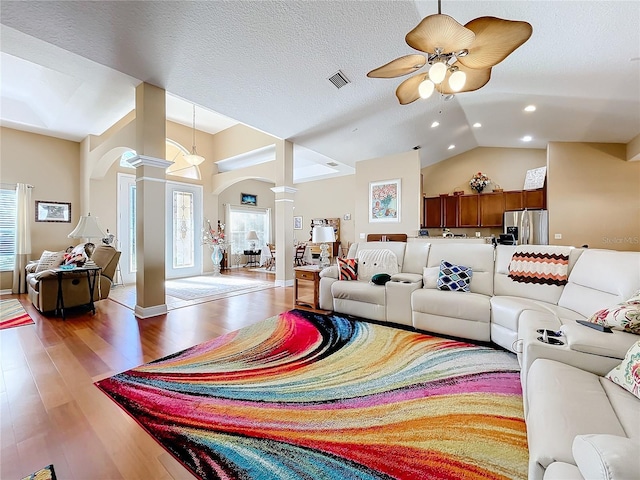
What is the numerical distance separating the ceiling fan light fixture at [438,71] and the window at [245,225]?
7.46 m

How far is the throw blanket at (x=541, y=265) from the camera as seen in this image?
2672 millimetres

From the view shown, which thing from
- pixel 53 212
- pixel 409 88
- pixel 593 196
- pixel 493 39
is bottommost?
pixel 53 212

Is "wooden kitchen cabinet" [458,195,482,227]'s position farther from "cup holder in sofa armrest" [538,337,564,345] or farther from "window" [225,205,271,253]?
"window" [225,205,271,253]

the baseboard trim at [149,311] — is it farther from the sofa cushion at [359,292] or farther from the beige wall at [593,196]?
the beige wall at [593,196]

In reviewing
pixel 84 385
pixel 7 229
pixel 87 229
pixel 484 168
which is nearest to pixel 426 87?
pixel 84 385

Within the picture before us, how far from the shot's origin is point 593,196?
5242 mm

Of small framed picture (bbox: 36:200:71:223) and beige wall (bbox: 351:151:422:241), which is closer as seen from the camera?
small framed picture (bbox: 36:200:71:223)

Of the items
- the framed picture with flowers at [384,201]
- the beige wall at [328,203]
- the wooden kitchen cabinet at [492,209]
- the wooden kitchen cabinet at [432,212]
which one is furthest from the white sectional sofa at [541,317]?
the beige wall at [328,203]

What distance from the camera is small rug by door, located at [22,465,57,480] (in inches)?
48.2

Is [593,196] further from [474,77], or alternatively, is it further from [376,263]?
[376,263]

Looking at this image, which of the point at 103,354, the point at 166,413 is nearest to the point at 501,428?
the point at 166,413

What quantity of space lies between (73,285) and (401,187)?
6345 millimetres

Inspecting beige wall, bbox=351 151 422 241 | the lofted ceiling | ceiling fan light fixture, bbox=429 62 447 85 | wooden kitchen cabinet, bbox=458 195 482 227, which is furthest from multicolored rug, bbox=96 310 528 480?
wooden kitchen cabinet, bbox=458 195 482 227

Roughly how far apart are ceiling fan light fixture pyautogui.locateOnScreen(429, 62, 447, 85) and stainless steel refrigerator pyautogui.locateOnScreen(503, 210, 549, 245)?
5.08 meters
